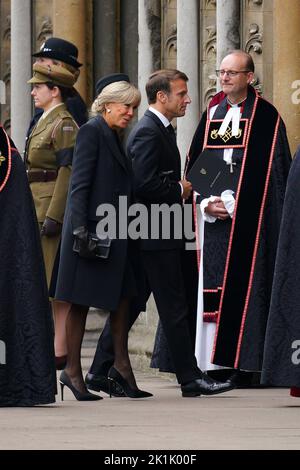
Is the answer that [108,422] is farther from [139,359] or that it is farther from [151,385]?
[139,359]

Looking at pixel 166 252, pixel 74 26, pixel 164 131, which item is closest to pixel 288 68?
pixel 164 131

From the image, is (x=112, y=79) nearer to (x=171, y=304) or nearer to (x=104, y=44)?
(x=171, y=304)

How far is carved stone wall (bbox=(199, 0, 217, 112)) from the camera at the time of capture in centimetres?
1514

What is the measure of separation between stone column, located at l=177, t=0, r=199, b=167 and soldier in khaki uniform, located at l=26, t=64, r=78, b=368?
3.28 meters

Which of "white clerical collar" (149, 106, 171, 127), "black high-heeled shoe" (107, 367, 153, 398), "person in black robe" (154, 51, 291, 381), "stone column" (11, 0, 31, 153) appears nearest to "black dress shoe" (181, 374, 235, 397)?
"black high-heeled shoe" (107, 367, 153, 398)

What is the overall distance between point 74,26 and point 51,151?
505 cm

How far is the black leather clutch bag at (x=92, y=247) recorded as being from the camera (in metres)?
10.1

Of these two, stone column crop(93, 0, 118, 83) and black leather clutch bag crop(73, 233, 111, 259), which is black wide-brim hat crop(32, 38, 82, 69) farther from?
stone column crop(93, 0, 118, 83)

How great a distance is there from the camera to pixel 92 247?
33.2ft

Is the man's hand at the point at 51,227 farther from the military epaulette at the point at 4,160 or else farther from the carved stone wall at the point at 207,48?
the carved stone wall at the point at 207,48

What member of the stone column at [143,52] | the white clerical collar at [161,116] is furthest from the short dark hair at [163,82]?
the stone column at [143,52]

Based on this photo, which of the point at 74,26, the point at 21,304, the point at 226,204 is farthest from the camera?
the point at 74,26

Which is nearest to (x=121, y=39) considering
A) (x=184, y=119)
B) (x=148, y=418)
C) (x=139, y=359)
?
(x=184, y=119)

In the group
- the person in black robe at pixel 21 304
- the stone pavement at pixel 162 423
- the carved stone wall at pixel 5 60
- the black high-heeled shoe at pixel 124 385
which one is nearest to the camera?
the stone pavement at pixel 162 423
